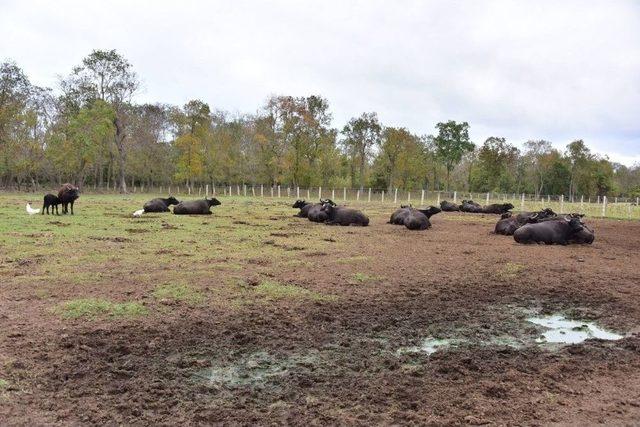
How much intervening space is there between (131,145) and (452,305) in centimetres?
6607

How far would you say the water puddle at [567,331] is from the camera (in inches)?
269

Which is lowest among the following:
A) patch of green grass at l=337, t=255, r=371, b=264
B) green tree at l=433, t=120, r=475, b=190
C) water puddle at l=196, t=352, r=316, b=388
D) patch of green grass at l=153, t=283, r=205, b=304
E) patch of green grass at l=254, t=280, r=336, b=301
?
water puddle at l=196, t=352, r=316, b=388

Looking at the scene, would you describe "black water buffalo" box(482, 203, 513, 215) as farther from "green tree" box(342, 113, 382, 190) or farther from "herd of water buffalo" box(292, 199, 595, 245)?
"green tree" box(342, 113, 382, 190)

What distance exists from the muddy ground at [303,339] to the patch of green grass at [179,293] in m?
0.06

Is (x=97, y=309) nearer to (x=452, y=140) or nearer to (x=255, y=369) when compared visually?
(x=255, y=369)

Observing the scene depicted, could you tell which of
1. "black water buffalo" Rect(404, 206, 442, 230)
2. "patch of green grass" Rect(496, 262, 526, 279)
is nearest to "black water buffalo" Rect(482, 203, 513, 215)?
"black water buffalo" Rect(404, 206, 442, 230)

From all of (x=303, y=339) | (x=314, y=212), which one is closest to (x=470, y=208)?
(x=314, y=212)

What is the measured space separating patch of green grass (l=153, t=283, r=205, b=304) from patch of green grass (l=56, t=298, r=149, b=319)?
2.13 ft

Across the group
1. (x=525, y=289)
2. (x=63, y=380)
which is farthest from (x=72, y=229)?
(x=525, y=289)

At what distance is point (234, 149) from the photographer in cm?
7288

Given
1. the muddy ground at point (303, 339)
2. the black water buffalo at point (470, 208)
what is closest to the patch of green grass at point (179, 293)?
the muddy ground at point (303, 339)

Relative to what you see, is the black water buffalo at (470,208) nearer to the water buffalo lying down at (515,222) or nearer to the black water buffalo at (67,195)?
the water buffalo lying down at (515,222)

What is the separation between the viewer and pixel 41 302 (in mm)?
7676

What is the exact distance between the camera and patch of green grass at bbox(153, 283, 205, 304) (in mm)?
8125
